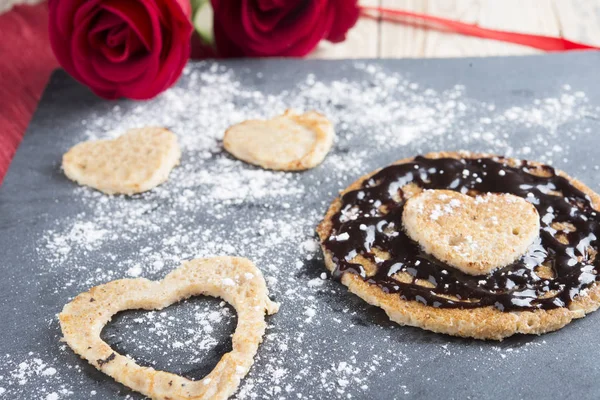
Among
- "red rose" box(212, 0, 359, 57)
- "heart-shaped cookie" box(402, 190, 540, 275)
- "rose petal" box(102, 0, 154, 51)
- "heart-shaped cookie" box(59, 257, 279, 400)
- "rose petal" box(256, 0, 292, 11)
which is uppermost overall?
"rose petal" box(102, 0, 154, 51)

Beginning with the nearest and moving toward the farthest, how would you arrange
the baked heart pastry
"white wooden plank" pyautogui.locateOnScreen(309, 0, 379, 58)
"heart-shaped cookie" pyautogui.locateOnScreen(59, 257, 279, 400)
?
1. "heart-shaped cookie" pyautogui.locateOnScreen(59, 257, 279, 400)
2. the baked heart pastry
3. "white wooden plank" pyautogui.locateOnScreen(309, 0, 379, 58)

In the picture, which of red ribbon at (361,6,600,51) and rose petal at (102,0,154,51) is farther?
red ribbon at (361,6,600,51)

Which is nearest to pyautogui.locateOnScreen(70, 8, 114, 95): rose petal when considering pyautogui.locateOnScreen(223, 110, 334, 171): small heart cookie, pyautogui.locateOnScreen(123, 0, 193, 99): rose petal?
pyautogui.locateOnScreen(123, 0, 193, 99): rose petal

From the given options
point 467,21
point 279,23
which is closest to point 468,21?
point 467,21

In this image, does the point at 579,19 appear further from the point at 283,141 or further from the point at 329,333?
the point at 329,333

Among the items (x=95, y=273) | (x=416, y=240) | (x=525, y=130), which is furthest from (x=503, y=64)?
(x=95, y=273)

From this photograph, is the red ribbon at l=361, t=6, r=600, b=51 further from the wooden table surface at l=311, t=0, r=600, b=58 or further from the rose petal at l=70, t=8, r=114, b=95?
the rose petal at l=70, t=8, r=114, b=95

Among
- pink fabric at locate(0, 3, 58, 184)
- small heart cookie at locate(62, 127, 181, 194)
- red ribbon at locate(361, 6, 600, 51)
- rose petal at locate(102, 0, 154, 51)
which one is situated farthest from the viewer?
red ribbon at locate(361, 6, 600, 51)
